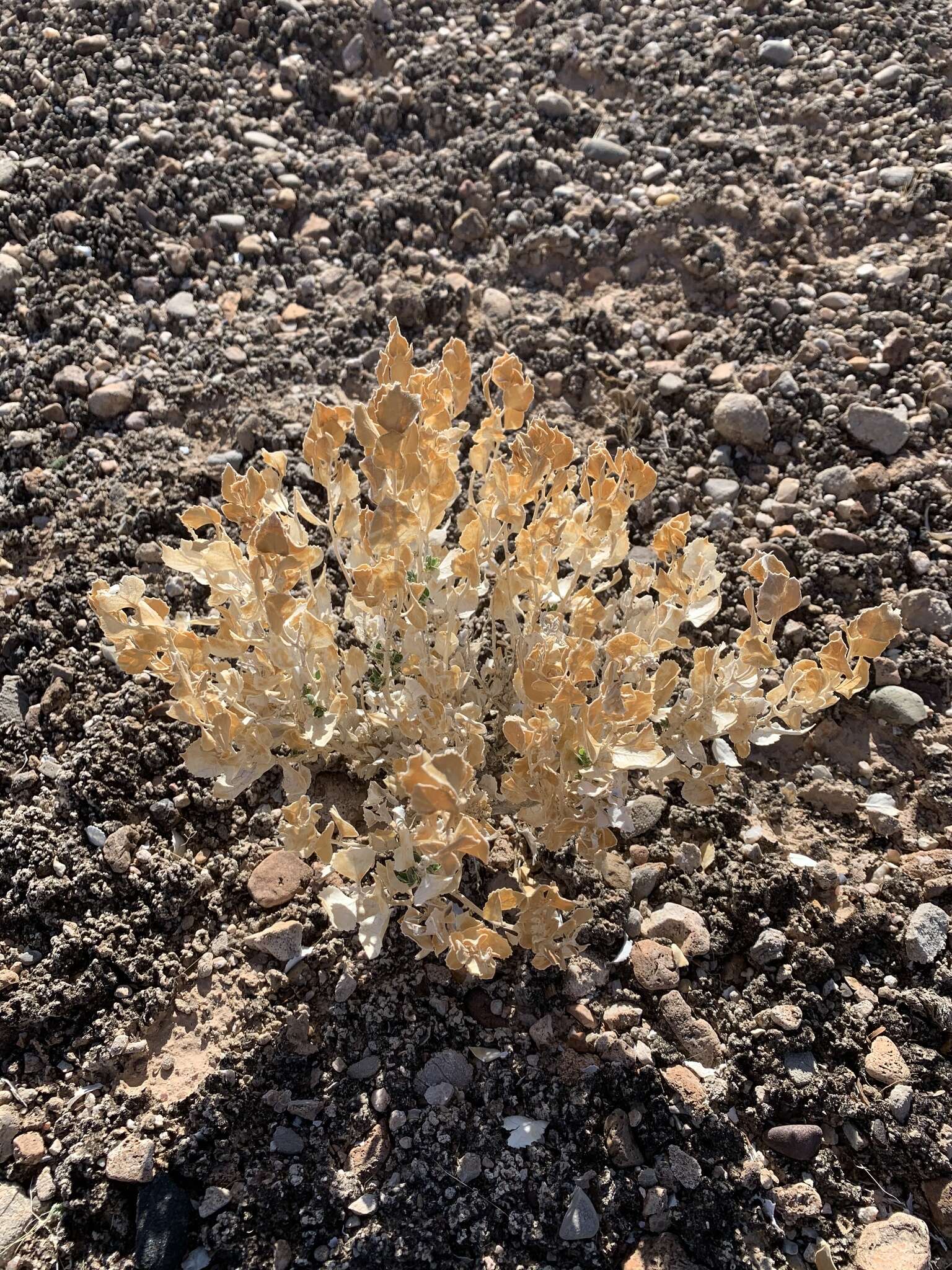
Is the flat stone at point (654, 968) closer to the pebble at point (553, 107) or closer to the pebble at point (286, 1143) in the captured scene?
the pebble at point (286, 1143)

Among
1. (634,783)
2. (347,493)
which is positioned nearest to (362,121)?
(347,493)

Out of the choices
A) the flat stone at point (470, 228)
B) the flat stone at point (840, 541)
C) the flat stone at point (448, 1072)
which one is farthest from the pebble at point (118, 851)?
the flat stone at point (470, 228)

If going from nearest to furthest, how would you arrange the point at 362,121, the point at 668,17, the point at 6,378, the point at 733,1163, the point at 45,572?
the point at 733,1163 < the point at 45,572 < the point at 6,378 < the point at 362,121 < the point at 668,17

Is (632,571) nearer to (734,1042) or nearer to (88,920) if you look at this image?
(734,1042)

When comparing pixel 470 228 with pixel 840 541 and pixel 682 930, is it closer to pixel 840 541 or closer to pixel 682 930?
pixel 840 541

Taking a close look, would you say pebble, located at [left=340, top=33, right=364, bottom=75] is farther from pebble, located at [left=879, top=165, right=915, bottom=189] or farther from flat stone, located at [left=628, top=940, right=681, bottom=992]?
flat stone, located at [left=628, top=940, right=681, bottom=992]

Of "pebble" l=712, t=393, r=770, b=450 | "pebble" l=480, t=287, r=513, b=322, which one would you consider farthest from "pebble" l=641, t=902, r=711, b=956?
"pebble" l=480, t=287, r=513, b=322

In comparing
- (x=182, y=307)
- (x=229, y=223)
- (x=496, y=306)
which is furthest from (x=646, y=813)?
(x=229, y=223)

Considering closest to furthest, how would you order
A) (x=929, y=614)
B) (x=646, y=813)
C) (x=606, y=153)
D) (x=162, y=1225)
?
(x=162, y=1225), (x=646, y=813), (x=929, y=614), (x=606, y=153)
